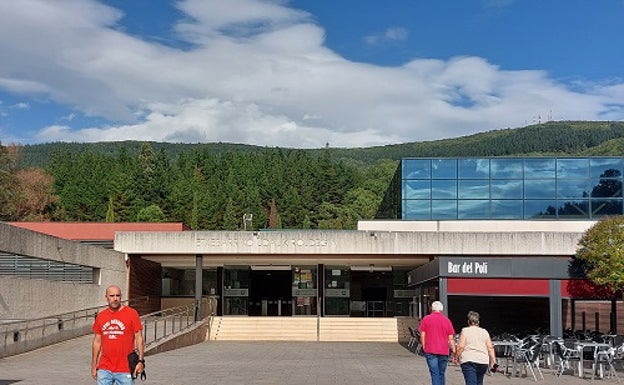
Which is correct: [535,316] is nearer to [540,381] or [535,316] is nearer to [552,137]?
[540,381]

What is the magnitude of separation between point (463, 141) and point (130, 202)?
5438cm

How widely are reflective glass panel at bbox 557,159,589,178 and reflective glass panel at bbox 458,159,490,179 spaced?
354 centimetres

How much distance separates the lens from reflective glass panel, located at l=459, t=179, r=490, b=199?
41.8 meters

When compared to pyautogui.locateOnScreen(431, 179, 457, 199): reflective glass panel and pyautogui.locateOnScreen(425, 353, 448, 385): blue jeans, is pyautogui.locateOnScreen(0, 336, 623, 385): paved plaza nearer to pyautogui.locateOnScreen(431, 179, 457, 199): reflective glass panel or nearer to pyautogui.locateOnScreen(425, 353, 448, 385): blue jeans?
pyautogui.locateOnScreen(425, 353, 448, 385): blue jeans

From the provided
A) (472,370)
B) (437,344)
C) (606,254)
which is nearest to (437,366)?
(437,344)

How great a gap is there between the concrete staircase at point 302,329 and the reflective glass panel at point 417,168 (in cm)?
887

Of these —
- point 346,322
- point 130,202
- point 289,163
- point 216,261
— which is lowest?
point 346,322

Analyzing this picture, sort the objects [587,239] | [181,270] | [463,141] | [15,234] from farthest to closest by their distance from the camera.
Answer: [463,141] < [181,270] < [587,239] < [15,234]

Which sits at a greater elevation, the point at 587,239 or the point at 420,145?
the point at 420,145

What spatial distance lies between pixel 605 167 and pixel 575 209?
98.9 inches

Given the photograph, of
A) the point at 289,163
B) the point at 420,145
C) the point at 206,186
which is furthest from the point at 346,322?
the point at 420,145

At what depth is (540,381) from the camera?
1705 cm

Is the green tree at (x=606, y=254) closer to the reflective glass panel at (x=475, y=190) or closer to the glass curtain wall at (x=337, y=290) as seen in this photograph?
the reflective glass panel at (x=475, y=190)

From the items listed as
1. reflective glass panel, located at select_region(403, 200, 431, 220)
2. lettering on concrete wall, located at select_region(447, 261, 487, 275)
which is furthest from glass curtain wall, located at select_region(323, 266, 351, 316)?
lettering on concrete wall, located at select_region(447, 261, 487, 275)
